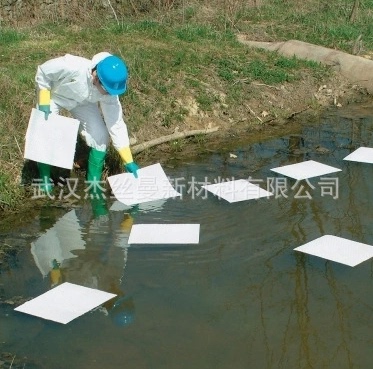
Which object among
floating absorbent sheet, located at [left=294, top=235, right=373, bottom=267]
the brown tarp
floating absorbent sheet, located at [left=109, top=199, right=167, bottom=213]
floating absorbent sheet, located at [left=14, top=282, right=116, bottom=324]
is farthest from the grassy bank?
floating absorbent sheet, located at [left=294, top=235, right=373, bottom=267]

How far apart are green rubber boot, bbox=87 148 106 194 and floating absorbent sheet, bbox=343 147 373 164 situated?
238cm

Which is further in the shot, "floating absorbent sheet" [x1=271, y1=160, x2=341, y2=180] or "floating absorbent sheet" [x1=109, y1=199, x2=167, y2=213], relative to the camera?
"floating absorbent sheet" [x1=271, y1=160, x2=341, y2=180]

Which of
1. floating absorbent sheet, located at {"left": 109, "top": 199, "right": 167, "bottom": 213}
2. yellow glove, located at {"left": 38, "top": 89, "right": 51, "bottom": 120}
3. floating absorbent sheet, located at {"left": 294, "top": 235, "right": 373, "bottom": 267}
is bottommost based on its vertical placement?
floating absorbent sheet, located at {"left": 294, "top": 235, "right": 373, "bottom": 267}

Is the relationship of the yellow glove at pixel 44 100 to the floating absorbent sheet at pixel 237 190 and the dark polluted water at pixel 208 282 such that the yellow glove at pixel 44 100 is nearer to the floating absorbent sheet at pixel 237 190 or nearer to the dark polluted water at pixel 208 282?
the dark polluted water at pixel 208 282

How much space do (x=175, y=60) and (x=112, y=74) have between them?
11.8ft

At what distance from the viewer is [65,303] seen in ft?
12.9

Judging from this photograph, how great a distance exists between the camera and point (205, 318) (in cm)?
385

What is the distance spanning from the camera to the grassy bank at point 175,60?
6617mm

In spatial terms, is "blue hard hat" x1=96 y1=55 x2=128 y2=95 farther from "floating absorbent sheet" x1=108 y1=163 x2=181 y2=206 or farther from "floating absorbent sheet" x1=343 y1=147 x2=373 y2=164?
"floating absorbent sheet" x1=343 y1=147 x2=373 y2=164

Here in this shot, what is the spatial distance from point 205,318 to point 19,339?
1.03 m

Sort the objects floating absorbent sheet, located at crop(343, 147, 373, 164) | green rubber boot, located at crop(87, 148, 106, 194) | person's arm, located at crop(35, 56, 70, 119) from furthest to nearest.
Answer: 1. floating absorbent sheet, located at crop(343, 147, 373, 164)
2. green rubber boot, located at crop(87, 148, 106, 194)
3. person's arm, located at crop(35, 56, 70, 119)

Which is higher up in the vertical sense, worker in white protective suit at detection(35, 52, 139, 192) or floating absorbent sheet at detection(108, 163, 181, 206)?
worker in white protective suit at detection(35, 52, 139, 192)

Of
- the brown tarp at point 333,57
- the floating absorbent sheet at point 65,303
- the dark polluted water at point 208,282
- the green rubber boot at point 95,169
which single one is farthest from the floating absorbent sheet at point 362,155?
the floating absorbent sheet at point 65,303

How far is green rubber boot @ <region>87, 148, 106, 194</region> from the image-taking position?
5691mm
